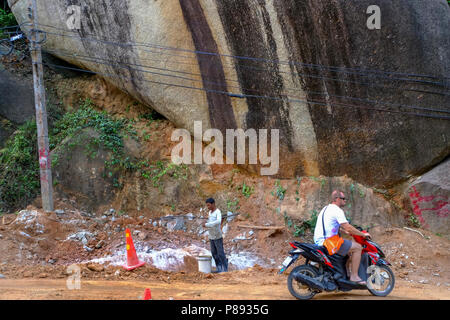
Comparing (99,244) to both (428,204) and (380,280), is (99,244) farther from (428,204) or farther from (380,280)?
(428,204)

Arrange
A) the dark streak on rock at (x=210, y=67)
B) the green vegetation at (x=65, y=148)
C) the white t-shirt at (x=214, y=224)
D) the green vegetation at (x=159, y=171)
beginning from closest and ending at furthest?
the white t-shirt at (x=214, y=224) < the dark streak on rock at (x=210, y=67) < the green vegetation at (x=159, y=171) < the green vegetation at (x=65, y=148)

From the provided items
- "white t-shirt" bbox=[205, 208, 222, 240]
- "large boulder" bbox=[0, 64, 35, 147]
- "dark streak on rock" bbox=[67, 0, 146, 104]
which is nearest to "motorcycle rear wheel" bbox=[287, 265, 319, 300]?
"white t-shirt" bbox=[205, 208, 222, 240]

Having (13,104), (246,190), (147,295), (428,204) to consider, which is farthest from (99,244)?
(428,204)

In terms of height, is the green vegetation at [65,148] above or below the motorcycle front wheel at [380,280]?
above

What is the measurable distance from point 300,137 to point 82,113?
266 inches

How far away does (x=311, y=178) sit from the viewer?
35.3 feet

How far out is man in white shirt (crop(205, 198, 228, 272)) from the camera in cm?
840

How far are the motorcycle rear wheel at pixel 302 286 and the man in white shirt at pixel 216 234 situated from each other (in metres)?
2.51

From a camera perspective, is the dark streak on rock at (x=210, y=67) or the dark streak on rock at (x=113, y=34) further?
the dark streak on rock at (x=113, y=34)

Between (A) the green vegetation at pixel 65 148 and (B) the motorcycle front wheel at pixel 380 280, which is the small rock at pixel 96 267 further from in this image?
(B) the motorcycle front wheel at pixel 380 280

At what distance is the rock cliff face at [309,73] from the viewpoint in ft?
33.3

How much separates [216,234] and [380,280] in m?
3.22

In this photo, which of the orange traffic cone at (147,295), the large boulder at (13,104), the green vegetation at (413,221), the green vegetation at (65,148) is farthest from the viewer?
the large boulder at (13,104)

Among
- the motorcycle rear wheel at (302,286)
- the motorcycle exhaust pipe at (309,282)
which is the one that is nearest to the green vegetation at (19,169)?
the motorcycle rear wheel at (302,286)
